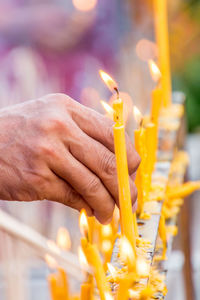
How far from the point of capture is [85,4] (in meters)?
2.66

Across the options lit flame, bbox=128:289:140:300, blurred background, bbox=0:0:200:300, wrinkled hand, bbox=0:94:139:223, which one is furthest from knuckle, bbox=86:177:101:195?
blurred background, bbox=0:0:200:300

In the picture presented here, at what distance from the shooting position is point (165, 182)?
2.51 feet

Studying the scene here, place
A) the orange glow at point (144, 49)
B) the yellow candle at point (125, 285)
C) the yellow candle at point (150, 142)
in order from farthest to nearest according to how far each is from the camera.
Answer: the orange glow at point (144, 49) → the yellow candle at point (150, 142) → the yellow candle at point (125, 285)

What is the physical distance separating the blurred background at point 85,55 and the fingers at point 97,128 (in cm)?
129

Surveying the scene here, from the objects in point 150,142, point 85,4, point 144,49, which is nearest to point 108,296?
point 150,142

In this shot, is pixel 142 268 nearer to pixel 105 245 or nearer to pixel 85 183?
pixel 85 183

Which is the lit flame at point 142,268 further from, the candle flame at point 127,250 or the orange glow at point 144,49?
the orange glow at point 144,49

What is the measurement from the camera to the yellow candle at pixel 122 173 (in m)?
0.51

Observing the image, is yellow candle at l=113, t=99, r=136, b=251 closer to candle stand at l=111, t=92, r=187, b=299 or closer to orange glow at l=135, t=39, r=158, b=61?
candle stand at l=111, t=92, r=187, b=299

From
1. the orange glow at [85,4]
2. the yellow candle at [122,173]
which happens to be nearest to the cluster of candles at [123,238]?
the yellow candle at [122,173]

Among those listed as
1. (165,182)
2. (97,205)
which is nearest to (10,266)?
(165,182)

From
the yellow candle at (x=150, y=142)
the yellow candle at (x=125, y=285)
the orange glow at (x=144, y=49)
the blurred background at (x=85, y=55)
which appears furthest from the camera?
the orange glow at (x=144, y=49)

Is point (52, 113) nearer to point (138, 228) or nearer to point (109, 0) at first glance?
point (138, 228)

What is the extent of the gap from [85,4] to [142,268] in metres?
2.23
